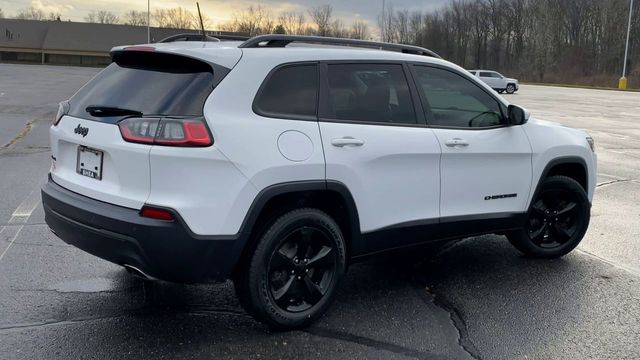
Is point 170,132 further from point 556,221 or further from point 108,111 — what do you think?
point 556,221

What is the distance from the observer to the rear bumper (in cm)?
326

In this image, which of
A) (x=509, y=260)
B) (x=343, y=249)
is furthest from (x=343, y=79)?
(x=509, y=260)

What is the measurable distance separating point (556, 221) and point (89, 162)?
410 centimetres

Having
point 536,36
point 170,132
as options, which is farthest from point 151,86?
point 536,36

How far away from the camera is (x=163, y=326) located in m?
3.83

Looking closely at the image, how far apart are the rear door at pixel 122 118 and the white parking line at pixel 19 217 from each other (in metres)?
1.84

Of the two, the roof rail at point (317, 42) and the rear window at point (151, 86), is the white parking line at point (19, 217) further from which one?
the roof rail at point (317, 42)

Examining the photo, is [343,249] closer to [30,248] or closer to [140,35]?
[30,248]

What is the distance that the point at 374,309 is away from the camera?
4.24m

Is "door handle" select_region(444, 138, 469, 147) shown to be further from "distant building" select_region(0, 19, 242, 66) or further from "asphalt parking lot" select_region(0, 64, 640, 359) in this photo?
"distant building" select_region(0, 19, 242, 66)

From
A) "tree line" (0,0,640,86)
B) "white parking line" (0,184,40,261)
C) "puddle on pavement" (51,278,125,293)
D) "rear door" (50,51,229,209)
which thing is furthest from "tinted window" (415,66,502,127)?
"tree line" (0,0,640,86)

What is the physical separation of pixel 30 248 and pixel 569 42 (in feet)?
312

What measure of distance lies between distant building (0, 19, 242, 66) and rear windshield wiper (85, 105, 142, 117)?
75.3 meters

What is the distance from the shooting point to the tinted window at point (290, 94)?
363cm
